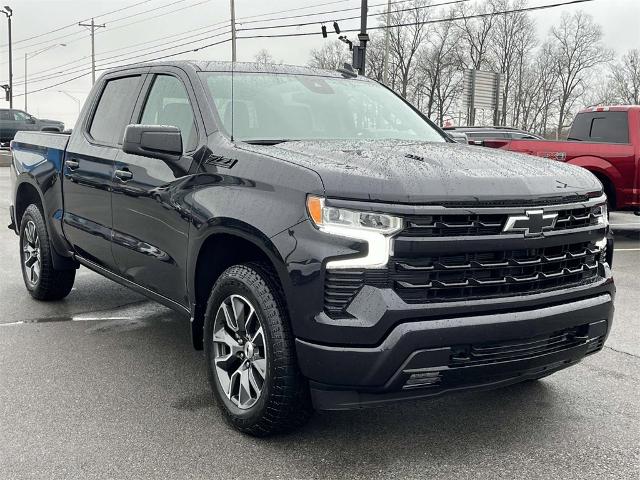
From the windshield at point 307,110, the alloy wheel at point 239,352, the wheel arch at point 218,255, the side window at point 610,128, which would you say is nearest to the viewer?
the wheel arch at point 218,255

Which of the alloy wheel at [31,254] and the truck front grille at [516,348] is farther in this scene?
the alloy wheel at [31,254]

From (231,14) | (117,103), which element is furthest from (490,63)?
(117,103)

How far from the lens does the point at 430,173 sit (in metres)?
→ 3.10

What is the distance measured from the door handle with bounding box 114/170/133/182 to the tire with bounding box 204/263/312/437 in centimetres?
122

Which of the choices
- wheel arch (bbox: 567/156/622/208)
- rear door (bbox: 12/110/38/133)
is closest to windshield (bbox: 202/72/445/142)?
wheel arch (bbox: 567/156/622/208)

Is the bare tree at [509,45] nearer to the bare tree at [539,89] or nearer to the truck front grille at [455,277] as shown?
Result: the bare tree at [539,89]

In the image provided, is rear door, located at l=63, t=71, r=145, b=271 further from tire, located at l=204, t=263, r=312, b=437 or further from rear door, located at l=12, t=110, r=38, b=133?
rear door, located at l=12, t=110, r=38, b=133

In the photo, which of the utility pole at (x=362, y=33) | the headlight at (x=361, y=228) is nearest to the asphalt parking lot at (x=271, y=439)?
the headlight at (x=361, y=228)

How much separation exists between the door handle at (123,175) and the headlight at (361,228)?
1.83 meters

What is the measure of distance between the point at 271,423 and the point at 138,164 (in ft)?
6.24

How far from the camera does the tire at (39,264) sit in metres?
5.99

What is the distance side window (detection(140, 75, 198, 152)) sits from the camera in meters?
4.12

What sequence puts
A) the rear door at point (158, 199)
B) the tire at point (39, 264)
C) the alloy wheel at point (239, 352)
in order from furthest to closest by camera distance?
the tire at point (39, 264) < the rear door at point (158, 199) < the alloy wheel at point (239, 352)

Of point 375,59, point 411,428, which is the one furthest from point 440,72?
point 411,428
